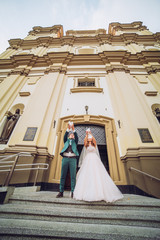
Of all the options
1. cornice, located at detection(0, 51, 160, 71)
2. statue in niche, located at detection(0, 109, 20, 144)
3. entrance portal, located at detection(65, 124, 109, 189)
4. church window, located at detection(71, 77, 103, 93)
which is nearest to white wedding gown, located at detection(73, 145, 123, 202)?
entrance portal, located at detection(65, 124, 109, 189)

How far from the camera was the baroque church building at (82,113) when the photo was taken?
3.76 meters

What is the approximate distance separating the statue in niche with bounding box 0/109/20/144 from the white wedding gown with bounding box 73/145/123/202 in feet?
13.5

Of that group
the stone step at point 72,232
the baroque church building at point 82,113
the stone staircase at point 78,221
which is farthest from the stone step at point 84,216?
the baroque church building at point 82,113

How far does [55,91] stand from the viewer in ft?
20.9

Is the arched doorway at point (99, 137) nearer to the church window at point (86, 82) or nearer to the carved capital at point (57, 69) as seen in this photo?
the church window at point (86, 82)

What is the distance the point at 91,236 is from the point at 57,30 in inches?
727

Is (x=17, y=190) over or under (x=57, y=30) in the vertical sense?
under

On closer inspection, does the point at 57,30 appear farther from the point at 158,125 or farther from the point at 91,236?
the point at 91,236

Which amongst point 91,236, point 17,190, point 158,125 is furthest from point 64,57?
point 91,236

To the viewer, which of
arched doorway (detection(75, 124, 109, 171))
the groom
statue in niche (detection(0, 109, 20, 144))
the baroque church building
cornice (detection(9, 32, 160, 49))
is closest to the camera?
the groom

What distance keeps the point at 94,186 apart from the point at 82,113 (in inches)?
151

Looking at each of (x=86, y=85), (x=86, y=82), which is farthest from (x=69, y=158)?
(x=86, y=82)

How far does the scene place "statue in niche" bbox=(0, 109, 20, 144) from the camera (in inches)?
190

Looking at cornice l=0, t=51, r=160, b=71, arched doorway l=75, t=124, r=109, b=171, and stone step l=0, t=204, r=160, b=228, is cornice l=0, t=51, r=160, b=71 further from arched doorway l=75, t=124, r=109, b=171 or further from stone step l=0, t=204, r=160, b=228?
stone step l=0, t=204, r=160, b=228
